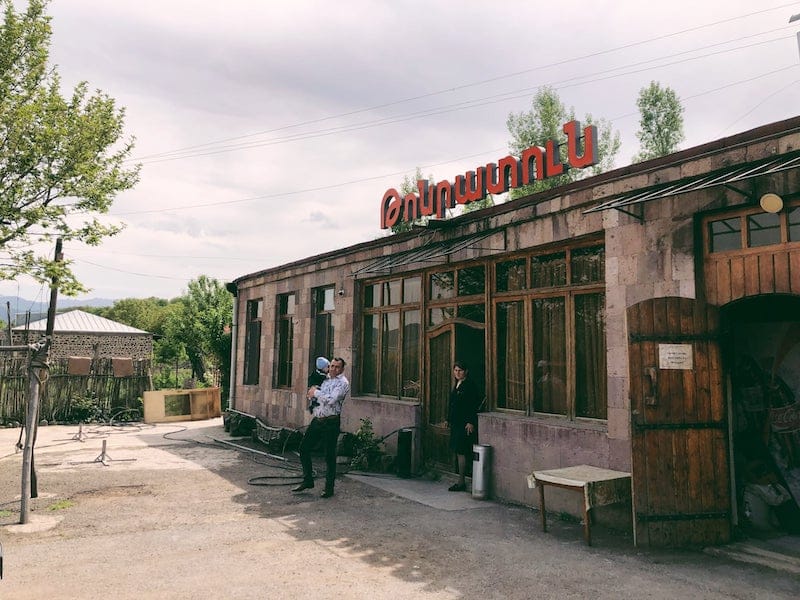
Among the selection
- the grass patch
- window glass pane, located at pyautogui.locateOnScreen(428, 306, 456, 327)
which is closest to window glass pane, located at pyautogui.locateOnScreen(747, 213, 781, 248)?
window glass pane, located at pyautogui.locateOnScreen(428, 306, 456, 327)

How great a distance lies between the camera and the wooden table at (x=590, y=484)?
19.5 ft

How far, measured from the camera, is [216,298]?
34.3 m

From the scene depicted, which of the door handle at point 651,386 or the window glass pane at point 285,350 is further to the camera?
the window glass pane at point 285,350

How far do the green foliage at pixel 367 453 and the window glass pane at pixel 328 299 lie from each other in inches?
143

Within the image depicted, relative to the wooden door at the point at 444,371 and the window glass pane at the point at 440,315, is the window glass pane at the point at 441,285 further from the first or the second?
the wooden door at the point at 444,371

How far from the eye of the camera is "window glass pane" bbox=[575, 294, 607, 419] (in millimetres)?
7312

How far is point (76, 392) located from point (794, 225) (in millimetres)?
18140

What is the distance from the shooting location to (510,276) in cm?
878

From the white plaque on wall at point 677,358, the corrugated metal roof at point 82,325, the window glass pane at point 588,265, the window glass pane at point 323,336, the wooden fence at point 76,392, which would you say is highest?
the corrugated metal roof at point 82,325

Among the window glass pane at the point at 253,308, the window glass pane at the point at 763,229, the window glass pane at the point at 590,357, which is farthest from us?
the window glass pane at the point at 253,308

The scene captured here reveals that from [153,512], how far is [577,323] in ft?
18.8

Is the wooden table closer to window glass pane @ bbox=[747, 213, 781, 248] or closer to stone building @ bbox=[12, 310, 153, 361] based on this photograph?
window glass pane @ bbox=[747, 213, 781, 248]

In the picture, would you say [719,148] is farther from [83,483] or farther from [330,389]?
[83,483]

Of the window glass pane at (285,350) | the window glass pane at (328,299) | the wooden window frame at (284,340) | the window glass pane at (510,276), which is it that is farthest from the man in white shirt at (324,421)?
the window glass pane at (285,350)
